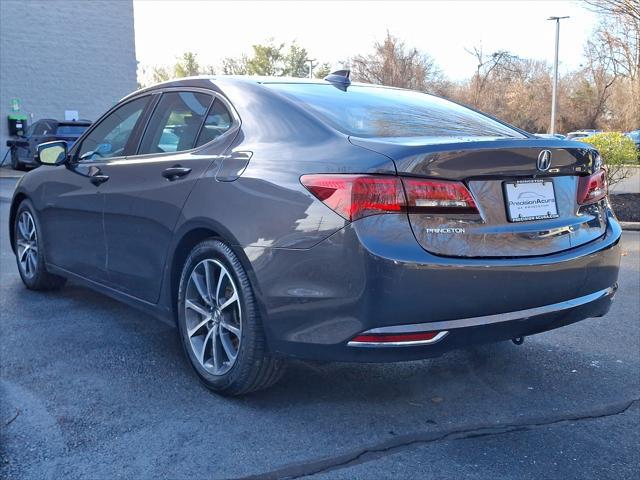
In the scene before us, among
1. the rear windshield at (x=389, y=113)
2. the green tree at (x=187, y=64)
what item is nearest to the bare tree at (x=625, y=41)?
the rear windshield at (x=389, y=113)

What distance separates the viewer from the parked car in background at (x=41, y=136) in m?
19.1

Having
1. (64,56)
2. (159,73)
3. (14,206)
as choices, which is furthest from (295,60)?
(14,206)

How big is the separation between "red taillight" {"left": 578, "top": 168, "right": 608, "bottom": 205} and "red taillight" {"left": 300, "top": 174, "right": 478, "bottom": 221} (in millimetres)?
751

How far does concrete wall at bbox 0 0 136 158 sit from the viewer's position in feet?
86.7

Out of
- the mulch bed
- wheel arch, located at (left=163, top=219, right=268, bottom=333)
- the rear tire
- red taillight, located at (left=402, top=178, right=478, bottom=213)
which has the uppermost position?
red taillight, located at (left=402, top=178, right=478, bottom=213)

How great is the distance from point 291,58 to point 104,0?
2910cm

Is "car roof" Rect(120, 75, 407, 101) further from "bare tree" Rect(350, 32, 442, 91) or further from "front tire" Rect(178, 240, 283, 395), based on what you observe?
"bare tree" Rect(350, 32, 442, 91)

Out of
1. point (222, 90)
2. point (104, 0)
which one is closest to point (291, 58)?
point (104, 0)

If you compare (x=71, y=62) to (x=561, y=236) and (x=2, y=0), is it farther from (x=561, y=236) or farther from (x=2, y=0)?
(x=561, y=236)

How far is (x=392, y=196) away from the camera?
3066 mm

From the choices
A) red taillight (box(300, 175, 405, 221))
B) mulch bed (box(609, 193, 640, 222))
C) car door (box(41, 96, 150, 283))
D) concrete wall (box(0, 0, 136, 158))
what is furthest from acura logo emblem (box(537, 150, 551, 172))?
concrete wall (box(0, 0, 136, 158))

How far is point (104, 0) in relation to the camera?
28562 millimetres

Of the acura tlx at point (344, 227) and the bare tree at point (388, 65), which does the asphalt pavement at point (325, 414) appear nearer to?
the acura tlx at point (344, 227)

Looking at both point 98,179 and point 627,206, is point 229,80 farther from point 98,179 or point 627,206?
point 627,206
